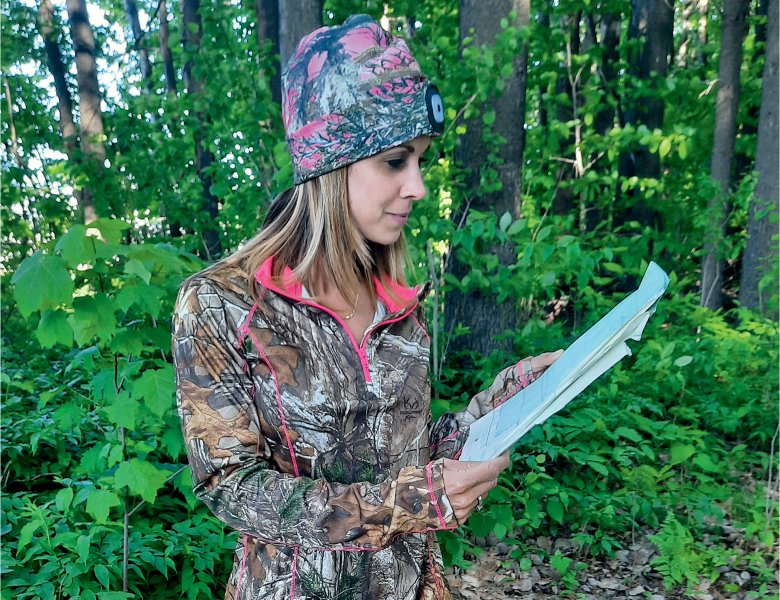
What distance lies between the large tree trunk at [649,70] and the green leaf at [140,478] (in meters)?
8.25

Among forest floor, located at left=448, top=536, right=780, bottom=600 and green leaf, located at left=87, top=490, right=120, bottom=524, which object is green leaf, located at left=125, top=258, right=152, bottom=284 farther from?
forest floor, located at left=448, top=536, right=780, bottom=600

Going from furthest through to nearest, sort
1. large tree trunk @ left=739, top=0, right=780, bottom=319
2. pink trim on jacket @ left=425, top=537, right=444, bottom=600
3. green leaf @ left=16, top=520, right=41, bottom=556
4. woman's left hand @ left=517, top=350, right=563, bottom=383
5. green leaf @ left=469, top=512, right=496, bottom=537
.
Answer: large tree trunk @ left=739, top=0, right=780, bottom=319 < green leaf @ left=469, top=512, right=496, bottom=537 < green leaf @ left=16, top=520, right=41, bottom=556 < woman's left hand @ left=517, top=350, right=563, bottom=383 < pink trim on jacket @ left=425, top=537, right=444, bottom=600

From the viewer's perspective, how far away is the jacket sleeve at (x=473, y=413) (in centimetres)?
182

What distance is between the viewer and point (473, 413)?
74.6 inches

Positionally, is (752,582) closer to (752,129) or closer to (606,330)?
(606,330)

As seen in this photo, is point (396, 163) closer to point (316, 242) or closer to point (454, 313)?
point (316, 242)

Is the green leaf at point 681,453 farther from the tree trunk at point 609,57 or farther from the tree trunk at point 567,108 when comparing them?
the tree trunk at point 609,57

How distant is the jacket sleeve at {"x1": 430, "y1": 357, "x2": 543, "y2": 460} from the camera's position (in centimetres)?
182

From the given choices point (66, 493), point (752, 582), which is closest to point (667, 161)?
point (752, 582)

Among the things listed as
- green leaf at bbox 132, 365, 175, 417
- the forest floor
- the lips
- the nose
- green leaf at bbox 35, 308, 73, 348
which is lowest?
the forest floor

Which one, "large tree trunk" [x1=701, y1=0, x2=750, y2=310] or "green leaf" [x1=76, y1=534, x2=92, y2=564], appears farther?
"large tree trunk" [x1=701, y1=0, x2=750, y2=310]

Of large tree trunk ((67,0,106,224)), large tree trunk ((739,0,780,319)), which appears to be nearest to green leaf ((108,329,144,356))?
large tree trunk ((67,0,106,224))

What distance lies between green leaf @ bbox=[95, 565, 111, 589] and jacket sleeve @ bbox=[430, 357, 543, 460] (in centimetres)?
164

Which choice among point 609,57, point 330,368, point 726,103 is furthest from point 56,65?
point 330,368
